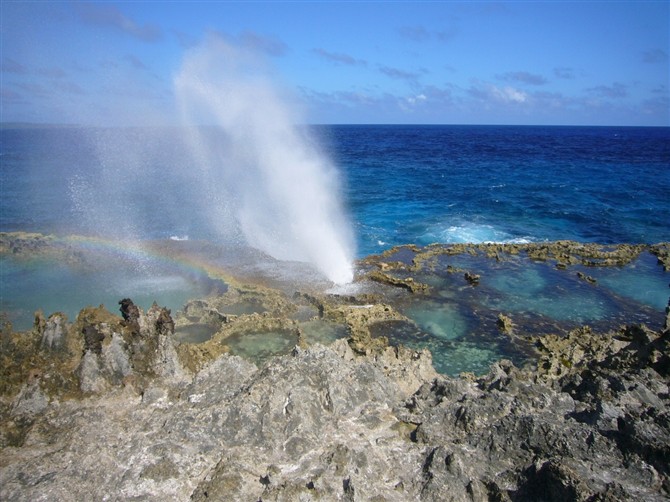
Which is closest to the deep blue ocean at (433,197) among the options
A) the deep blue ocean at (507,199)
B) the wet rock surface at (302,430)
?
the deep blue ocean at (507,199)

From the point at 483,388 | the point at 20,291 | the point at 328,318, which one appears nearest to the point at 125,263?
the point at 20,291

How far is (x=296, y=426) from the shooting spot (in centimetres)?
979

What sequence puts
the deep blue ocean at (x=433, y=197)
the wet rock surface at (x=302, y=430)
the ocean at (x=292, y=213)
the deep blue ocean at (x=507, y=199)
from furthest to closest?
the deep blue ocean at (x=507, y=199) → the deep blue ocean at (x=433, y=197) → the ocean at (x=292, y=213) → the wet rock surface at (x=302, y=430)

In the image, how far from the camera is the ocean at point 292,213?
26484 mm

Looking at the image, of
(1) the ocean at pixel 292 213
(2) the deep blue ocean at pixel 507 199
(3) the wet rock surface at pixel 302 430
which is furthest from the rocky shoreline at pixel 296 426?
(2) the deep blue ocean at pixel 507 199

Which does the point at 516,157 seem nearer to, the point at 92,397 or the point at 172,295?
the point at 172,295

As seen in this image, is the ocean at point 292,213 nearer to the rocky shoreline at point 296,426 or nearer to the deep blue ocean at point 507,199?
the deep blue ocean at point 507,199

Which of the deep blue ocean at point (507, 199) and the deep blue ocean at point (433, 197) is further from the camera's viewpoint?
the deep blue ocean at point (507, 199)

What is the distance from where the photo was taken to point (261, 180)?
44.9 m

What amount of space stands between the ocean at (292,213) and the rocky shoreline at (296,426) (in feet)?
25.5

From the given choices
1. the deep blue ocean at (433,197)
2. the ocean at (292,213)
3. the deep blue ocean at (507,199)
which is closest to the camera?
the ocean at (292,213)

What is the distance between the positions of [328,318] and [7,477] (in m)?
14.4

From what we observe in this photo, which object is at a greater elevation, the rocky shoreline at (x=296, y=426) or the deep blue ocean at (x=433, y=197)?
the rocky shoreline at (x=296, y=426)

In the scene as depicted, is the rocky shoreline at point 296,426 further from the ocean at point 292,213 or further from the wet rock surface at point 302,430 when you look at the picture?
the ocean at point 292,213
